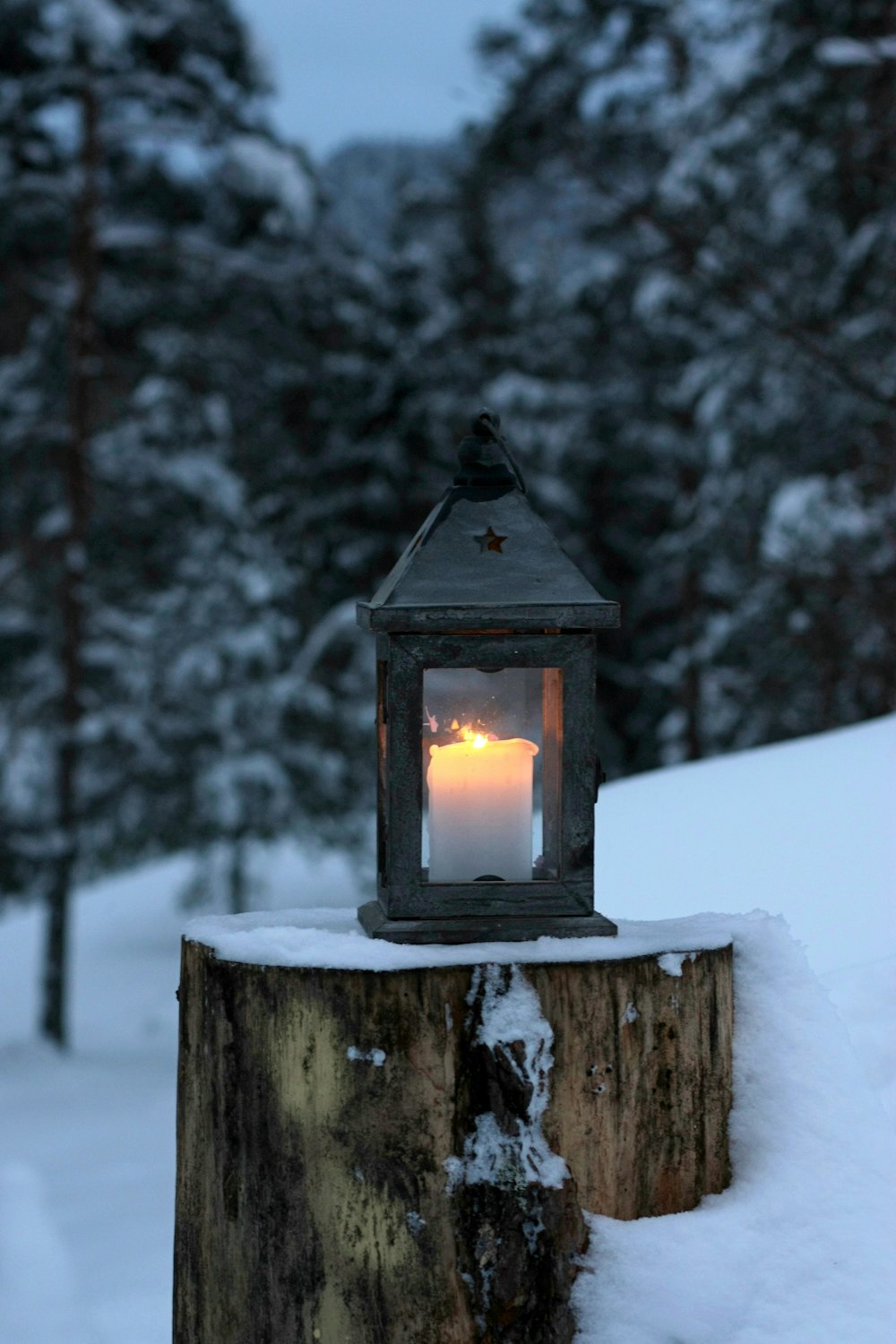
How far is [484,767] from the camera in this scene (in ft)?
7.39

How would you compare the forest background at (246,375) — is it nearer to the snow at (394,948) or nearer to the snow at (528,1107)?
the snow at (394,948)

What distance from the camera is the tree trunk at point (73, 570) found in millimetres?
10852

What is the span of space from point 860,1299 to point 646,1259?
0.31 metres

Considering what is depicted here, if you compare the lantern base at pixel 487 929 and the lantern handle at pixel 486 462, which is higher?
the lantern handle at pixel 486 462

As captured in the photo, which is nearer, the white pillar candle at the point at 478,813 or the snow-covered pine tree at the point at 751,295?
the white pillar candle at the point at 478,813

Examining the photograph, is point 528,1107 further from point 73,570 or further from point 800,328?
point 73,570

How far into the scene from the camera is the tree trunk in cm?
1085

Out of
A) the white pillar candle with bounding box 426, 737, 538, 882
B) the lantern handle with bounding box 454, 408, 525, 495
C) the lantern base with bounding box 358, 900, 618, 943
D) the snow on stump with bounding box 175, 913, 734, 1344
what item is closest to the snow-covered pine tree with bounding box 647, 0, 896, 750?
the lantern handle with bounding box 454, 408, 525, 495

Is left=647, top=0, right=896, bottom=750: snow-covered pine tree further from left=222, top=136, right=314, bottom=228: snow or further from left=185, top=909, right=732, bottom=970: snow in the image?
left=185, top=909, right=732, bottom=970: snow

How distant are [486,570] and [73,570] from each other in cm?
923

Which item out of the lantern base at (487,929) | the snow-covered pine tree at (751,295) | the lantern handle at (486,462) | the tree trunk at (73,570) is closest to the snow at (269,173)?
the tree trunk at (73,570)

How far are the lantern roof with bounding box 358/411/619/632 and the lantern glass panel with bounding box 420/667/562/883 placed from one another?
0.10 metres

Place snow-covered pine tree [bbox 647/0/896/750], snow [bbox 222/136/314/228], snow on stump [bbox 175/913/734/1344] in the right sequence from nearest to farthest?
1. snow on stump [bbox 175/913/734/1344]
2. snow-covered pine tree [bbox 647/0/896/750]
3. snow [bbox 222/136/314/228]

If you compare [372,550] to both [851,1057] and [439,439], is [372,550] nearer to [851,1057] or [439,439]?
[439,439]
